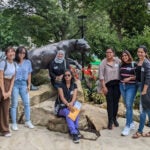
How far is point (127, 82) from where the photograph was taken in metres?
6.65

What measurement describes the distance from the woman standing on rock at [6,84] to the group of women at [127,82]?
1702 mm

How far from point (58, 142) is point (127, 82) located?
5.45ft

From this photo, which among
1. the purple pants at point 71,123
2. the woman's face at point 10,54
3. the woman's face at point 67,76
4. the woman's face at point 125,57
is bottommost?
the purple pants at point 71,123

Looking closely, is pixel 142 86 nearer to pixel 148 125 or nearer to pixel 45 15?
pixel 148 125

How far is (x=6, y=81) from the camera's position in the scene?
6297 mm

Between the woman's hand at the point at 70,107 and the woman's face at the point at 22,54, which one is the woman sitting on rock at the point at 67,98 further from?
the woman's face at the point at 22,54

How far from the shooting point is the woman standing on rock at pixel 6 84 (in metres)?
6.18

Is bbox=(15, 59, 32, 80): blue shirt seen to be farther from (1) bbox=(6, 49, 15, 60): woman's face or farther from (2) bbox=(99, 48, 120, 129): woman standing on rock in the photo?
(2) bbox=(99, 48, 120, 129): woman standing on rock

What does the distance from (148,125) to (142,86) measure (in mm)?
1377

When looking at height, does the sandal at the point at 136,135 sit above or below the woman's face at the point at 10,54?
below

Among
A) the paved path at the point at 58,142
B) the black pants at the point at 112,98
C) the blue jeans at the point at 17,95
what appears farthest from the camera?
the black pants at the point at 112,98

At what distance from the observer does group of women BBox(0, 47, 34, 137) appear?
6.22 m

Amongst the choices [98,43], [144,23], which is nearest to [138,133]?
[98,43]

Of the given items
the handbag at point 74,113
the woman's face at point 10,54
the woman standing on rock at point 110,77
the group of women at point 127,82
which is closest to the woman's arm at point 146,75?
the group of women at point 127,82
